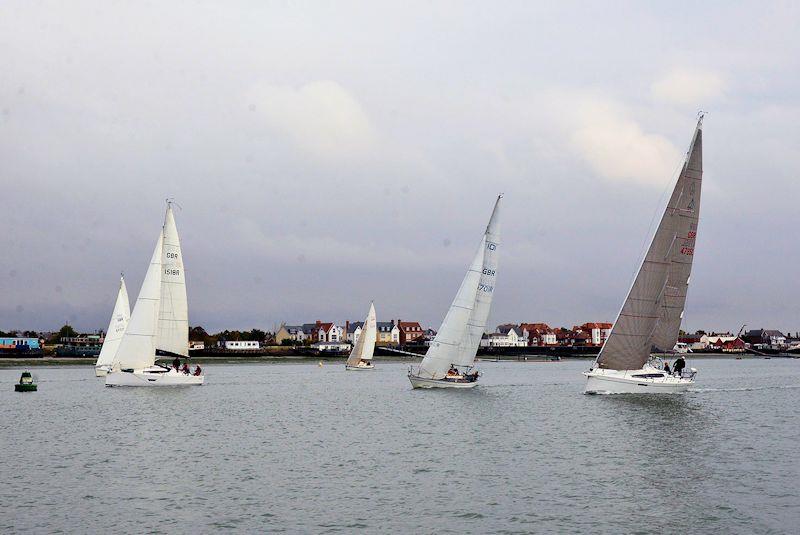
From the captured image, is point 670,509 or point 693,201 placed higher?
point 693,201

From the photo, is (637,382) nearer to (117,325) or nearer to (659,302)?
(659,302)

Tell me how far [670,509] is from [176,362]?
56057 mm

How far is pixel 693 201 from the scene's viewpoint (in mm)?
57656

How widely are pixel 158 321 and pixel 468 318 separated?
24.4 meters

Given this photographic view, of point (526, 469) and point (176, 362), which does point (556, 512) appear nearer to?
point (526, 469)

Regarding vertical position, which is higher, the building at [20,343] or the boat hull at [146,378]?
the building at [20,343]

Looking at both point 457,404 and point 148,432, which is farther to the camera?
point 457,404

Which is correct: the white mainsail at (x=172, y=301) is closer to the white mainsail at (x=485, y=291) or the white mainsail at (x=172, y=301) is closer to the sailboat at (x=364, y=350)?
the white mainsail at (x=485, y=291)

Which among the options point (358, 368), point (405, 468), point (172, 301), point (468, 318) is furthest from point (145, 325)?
point (358, 368)

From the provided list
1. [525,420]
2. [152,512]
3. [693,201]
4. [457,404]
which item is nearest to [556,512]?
[152,512]

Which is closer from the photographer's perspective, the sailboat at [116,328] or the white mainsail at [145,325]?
the white mainsail at [145,325]

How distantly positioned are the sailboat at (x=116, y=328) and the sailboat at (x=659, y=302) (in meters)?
53.2

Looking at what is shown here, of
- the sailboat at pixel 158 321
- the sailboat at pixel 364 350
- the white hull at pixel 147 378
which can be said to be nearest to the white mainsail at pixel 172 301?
the sailboat at pixel 158 321

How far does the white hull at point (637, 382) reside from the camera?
188 ft
